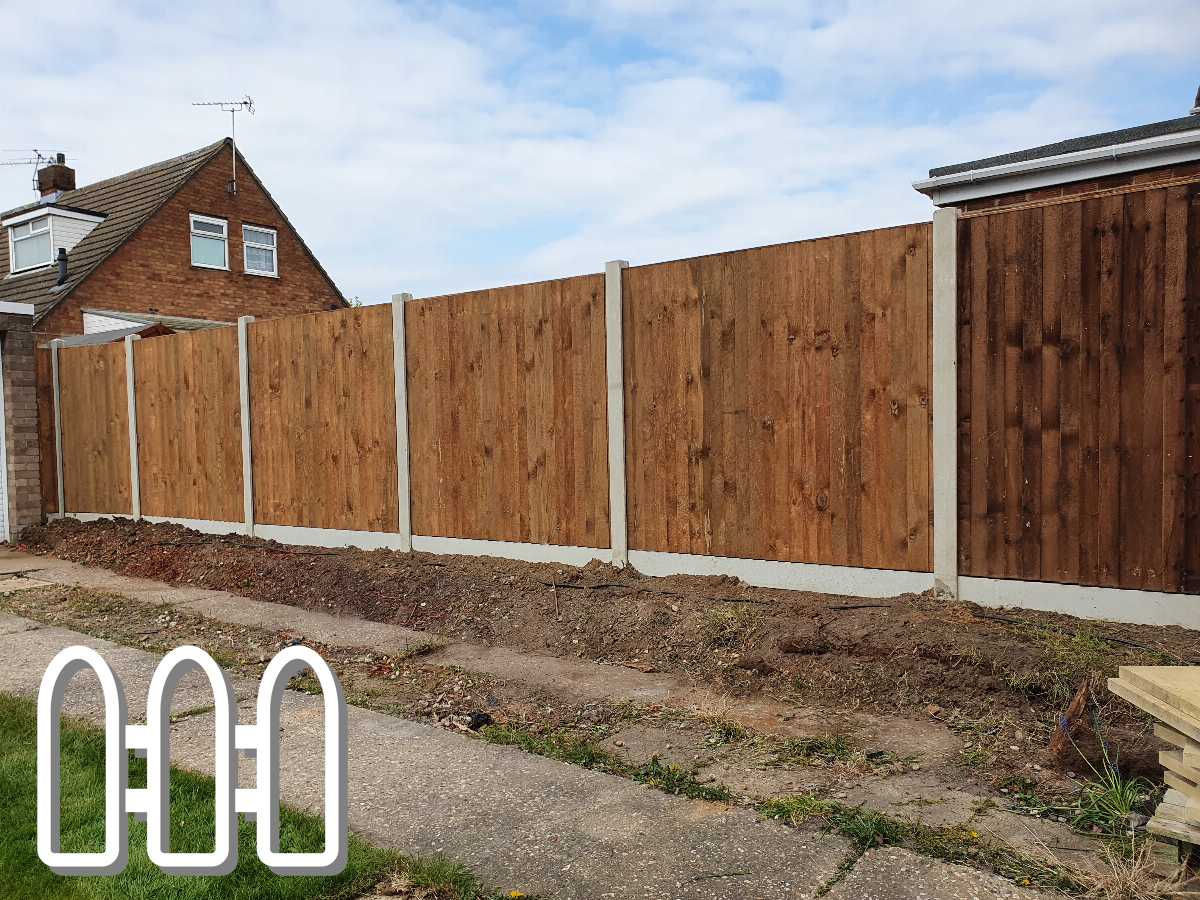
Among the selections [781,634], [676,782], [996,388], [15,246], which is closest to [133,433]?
[781,634]

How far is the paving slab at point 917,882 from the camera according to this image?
265 cm

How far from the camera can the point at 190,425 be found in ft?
34.3

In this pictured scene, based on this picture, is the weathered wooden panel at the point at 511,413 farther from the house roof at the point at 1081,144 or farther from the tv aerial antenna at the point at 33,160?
the tv aerial antenna at the point at 33,160

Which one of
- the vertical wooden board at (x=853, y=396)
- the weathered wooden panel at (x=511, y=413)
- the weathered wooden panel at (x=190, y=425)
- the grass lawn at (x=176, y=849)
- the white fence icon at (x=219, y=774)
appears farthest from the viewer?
the weathered wooden panel at (x=190, y=425)

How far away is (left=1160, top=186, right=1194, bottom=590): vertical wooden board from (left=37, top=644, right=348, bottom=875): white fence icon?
4390 mm

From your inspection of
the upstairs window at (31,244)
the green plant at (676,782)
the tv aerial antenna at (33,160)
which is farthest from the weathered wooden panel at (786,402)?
the tv aerial antenna at (33,160)

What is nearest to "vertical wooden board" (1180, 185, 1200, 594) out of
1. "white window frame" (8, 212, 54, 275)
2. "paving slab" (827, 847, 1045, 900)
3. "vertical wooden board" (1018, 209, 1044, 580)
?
"vertical wooden board" (1018, 209, 1044, 580)

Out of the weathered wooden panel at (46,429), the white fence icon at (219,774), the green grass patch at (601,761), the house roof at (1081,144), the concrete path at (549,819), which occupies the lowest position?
the green grass patch at (601,761)

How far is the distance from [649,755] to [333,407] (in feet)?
19.2

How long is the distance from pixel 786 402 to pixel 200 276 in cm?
1928

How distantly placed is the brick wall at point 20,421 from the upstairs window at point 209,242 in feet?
32.5

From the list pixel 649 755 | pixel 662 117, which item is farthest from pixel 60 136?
pixel 649 755

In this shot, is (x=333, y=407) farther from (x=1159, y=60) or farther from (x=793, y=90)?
(x=1159, y=60)

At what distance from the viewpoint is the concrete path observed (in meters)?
2.78
